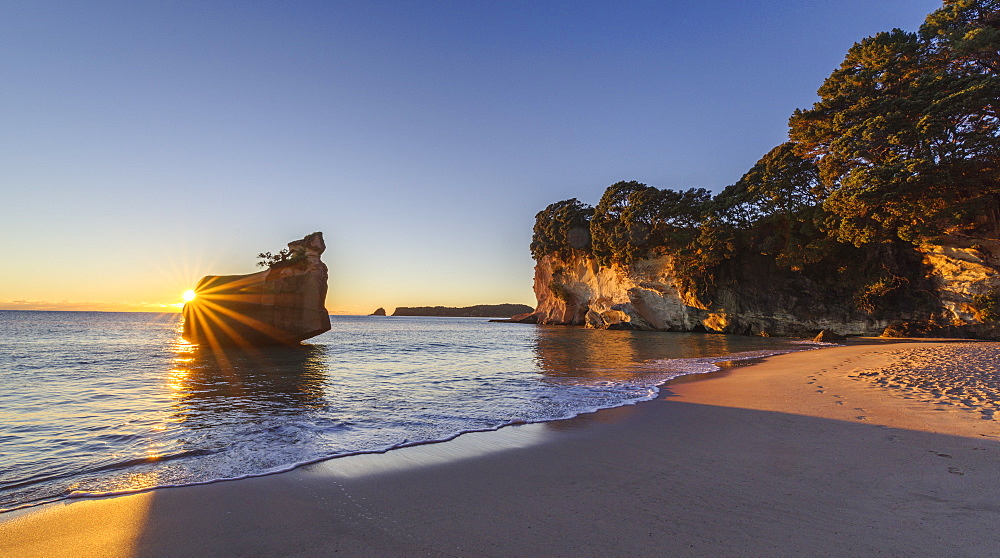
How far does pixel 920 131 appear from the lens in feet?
75.0

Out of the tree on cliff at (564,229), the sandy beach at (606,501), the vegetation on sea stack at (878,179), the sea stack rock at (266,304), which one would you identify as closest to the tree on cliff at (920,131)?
the vegetation on sea stack at (878,179)

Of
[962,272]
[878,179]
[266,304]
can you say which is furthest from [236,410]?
[962,272]

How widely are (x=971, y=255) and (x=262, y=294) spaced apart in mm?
40615

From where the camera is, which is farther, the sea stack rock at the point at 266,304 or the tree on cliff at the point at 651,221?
the tree on cliff at the point at 651,221

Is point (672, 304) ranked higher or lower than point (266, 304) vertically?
higher

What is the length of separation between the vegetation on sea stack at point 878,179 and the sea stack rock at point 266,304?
103 feet

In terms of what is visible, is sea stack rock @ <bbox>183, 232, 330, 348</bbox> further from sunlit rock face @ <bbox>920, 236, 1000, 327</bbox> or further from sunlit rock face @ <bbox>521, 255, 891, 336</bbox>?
sunlit rock face @ <bbox>920, 236, 1000, 327</bbox>

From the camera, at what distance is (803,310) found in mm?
36594

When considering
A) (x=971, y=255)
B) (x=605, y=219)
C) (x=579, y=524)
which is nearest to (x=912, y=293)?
(x=971, y=255)

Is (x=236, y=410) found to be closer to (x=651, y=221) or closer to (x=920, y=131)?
(x=920, y=131)

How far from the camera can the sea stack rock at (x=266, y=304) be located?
78.4 feet

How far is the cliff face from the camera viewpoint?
86.0ft

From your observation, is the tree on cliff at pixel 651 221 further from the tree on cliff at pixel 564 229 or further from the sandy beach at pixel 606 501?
the sandy beach at pixel 606 501

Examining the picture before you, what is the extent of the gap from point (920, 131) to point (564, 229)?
42883mm
